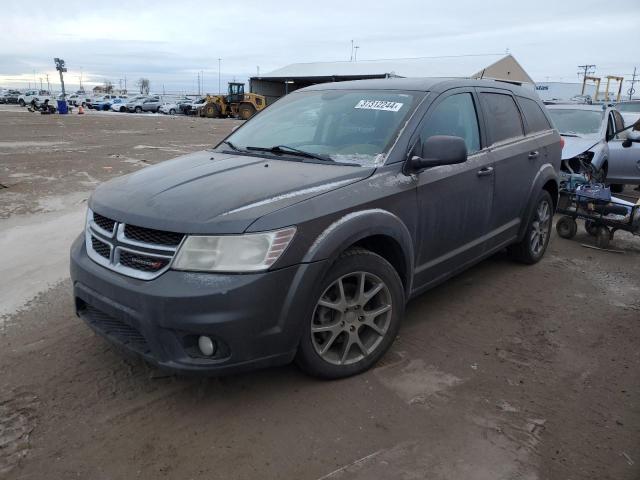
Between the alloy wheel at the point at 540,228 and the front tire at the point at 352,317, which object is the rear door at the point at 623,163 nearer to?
the alloy wheel at the point at 540,228

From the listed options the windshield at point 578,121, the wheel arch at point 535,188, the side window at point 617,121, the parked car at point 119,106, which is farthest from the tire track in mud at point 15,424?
the parked car at point 119,106

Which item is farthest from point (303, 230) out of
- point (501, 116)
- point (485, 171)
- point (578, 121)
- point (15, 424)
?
point (578, 121)

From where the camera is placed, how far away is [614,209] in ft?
19.8

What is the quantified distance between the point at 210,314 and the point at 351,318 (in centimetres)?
94

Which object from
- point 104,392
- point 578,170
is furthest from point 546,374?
point 578,170

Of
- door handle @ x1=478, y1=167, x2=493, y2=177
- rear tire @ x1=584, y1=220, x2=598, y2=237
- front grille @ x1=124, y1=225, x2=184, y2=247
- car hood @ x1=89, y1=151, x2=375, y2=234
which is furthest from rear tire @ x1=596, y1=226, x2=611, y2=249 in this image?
front grille @ x1=124, y1=225, x2=184, y2=247

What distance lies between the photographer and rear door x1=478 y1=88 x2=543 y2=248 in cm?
434

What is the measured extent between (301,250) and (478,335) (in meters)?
1.80

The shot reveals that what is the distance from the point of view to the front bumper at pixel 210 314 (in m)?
2.50

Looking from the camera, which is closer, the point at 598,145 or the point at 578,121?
the point at 598,145

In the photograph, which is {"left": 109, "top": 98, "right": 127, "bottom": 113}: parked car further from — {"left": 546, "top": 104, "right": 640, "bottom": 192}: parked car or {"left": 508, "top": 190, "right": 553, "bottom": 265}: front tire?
{"left": 508, "top": 190, "right": 553, "bottom": 265}: front tire

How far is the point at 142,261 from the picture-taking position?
2664mm

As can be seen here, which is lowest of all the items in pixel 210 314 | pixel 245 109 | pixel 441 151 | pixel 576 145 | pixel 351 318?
pixel 351 318

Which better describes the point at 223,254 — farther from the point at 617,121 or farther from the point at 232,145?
the point at 617,121
